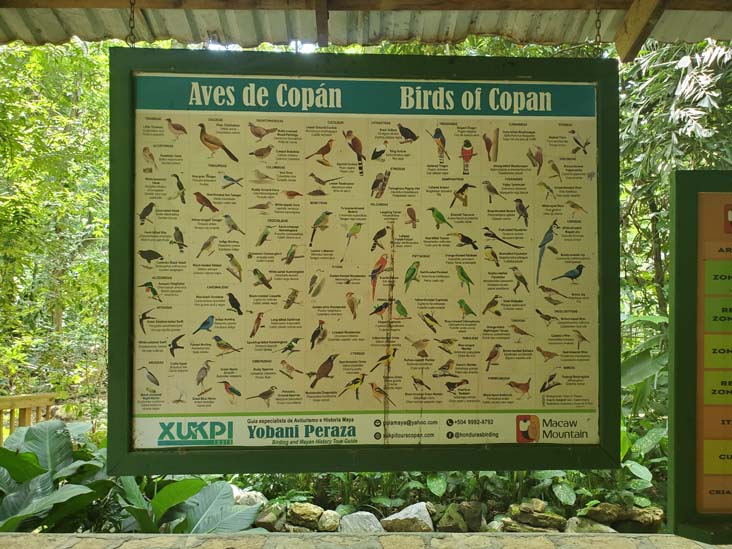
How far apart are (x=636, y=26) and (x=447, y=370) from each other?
1913 mm

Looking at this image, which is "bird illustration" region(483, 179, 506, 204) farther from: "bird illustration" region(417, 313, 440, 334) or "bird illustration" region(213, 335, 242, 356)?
"bird illustration" region(213, 335, 242, 356)

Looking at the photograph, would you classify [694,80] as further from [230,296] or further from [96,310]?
[96,310]

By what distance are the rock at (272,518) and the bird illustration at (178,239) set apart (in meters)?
2.76

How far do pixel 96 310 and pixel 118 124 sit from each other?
6076 millimetres

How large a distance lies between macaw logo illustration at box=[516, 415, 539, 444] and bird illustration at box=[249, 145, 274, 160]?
166cm

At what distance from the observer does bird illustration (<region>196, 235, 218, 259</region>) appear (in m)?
2.30

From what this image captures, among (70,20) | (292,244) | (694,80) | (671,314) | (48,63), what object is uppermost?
(48,63)

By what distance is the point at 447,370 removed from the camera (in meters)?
2.34

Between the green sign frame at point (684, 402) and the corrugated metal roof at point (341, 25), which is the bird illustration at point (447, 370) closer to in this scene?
the green sign frame at point (684, 402)

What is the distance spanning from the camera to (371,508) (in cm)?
443

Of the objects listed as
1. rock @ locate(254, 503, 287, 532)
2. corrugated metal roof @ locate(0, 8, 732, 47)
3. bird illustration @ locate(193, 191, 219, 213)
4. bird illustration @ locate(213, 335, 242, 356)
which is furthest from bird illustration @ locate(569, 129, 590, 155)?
rock @ locate(254, 503, 287, 532)

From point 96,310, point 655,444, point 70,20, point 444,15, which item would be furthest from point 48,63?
point 655,444

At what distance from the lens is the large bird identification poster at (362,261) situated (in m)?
2.30

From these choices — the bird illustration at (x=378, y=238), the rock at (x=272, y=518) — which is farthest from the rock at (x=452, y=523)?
the bird illustration at (x=378, y=238)
